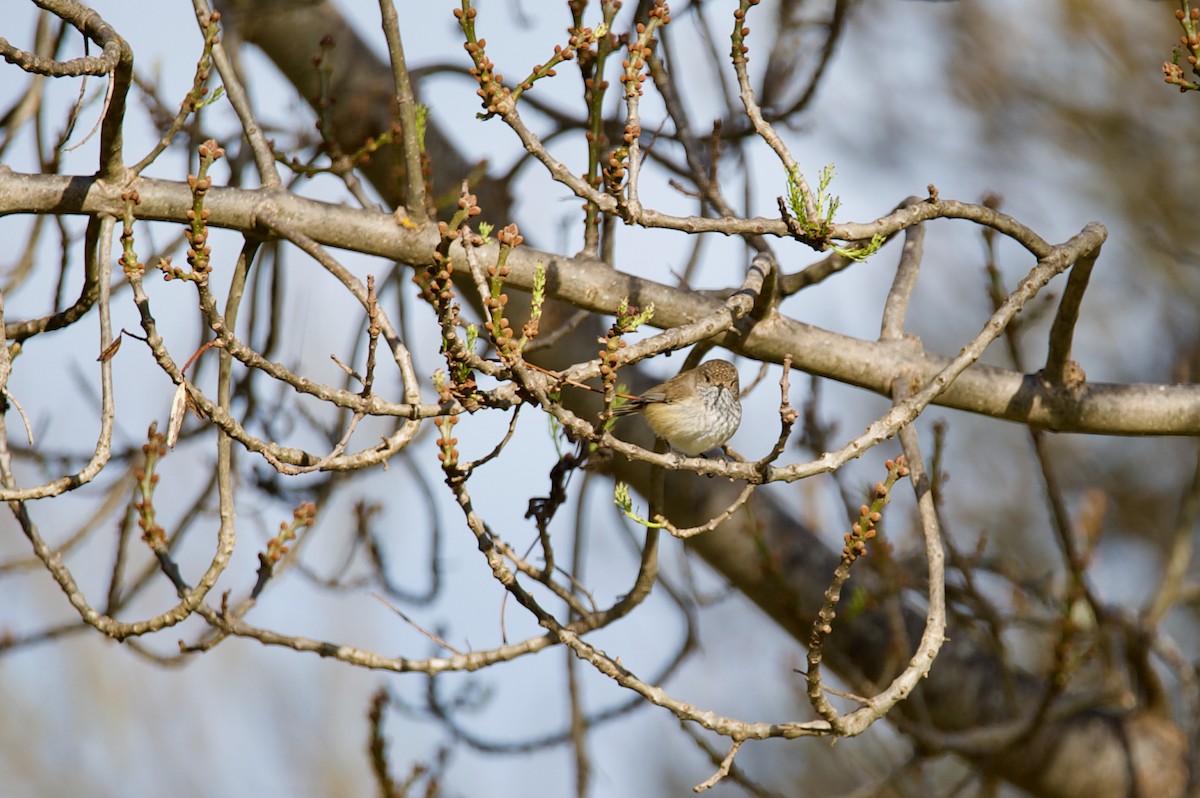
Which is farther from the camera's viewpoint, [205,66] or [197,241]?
[205,66]

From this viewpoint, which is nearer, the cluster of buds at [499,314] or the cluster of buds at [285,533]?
the cluster of buds at [499,314]

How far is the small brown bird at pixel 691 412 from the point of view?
329 centimetres

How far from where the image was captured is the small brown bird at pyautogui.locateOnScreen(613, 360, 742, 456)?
3.29 meters

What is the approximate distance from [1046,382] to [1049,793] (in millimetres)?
2269

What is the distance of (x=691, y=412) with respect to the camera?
3.38m

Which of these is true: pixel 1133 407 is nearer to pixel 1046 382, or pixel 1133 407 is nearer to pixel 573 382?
pixel 1046 382

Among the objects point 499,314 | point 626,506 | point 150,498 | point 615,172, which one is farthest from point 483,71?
point 150,498

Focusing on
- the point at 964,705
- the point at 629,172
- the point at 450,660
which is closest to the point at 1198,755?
the point at 964,705

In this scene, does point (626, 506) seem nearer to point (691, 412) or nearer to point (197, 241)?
point (197, 241)

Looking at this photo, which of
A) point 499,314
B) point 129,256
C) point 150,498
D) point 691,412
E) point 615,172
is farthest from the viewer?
point 691,412

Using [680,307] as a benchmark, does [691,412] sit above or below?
above

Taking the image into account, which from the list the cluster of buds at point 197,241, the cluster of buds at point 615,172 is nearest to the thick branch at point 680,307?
the cluster of buds at point 615,172

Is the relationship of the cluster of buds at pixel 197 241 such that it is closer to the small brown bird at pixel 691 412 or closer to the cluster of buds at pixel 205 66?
the cluster of buds at pixel 205 66

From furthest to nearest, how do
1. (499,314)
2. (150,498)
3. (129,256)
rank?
(150,498) → (129,256) → (499,314)
